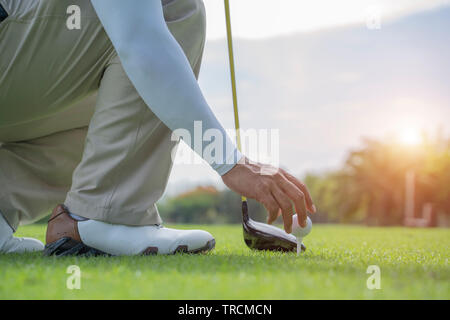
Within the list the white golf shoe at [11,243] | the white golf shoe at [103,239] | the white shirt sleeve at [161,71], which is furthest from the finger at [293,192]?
the white golf shoe at [11,243]

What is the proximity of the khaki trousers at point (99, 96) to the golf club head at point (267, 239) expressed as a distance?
0.43m

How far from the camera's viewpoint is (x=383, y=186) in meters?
28.8

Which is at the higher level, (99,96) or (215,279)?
(99,96)

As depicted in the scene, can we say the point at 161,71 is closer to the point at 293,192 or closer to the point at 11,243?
the point at 293,192

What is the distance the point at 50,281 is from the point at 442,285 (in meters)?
0.96

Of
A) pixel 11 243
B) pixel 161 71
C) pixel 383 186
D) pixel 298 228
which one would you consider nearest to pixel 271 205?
pixel 298 228

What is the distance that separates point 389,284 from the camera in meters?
1.15

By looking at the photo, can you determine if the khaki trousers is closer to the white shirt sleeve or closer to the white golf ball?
the white shirt sleeve

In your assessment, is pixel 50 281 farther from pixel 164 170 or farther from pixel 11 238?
pixel 11 238

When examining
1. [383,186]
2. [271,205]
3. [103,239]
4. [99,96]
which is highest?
[99,96]

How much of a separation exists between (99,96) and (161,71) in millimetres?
475

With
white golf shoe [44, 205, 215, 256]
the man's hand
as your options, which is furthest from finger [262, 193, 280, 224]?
white golf shoe [44, 205, 215, 256]

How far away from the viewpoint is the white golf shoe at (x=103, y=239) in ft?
5.63

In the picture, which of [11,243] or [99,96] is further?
[11,243]
